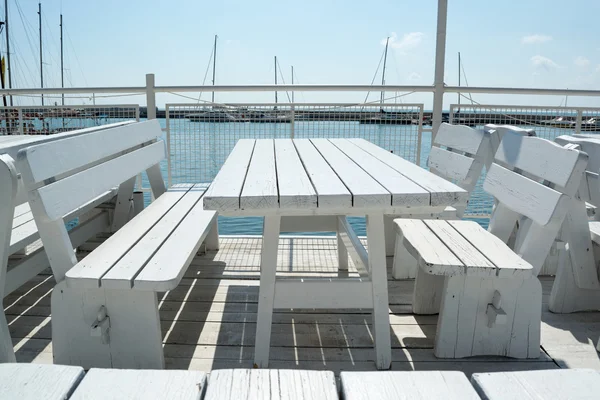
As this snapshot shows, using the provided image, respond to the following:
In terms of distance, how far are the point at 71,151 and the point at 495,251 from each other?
6.21 ft

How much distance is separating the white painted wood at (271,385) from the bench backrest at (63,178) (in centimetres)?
124

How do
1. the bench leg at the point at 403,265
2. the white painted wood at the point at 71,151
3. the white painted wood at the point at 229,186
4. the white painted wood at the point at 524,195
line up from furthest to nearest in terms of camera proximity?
the bench leg at the point at 403,265 → the white painted wood at the point at 524,195 → the white painted wood at the point at 71,151 → the white painted wood at the point at 229,186

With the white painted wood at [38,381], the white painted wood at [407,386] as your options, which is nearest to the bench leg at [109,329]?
the white painted wood at [38,381]

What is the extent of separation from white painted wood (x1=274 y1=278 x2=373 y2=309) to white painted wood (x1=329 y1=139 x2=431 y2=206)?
46 cm

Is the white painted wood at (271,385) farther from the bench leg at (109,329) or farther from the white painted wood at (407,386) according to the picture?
the bench leg at (109,329)

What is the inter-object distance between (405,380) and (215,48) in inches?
902

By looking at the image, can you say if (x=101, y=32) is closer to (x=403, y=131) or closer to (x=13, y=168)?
(x=403, y=131)

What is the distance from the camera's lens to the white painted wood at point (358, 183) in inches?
64.6

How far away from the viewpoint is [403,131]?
4289 mm

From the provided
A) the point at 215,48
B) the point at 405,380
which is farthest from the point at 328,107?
the point at 215,48

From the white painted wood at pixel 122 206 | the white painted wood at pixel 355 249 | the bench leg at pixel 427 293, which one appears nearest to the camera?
the white painted wood at pixel 355 249

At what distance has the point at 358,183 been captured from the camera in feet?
5.99

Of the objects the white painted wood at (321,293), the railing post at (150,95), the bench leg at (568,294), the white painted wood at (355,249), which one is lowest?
the bench leg at (568,294)

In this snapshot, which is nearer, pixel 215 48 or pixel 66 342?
pixel 66 342
